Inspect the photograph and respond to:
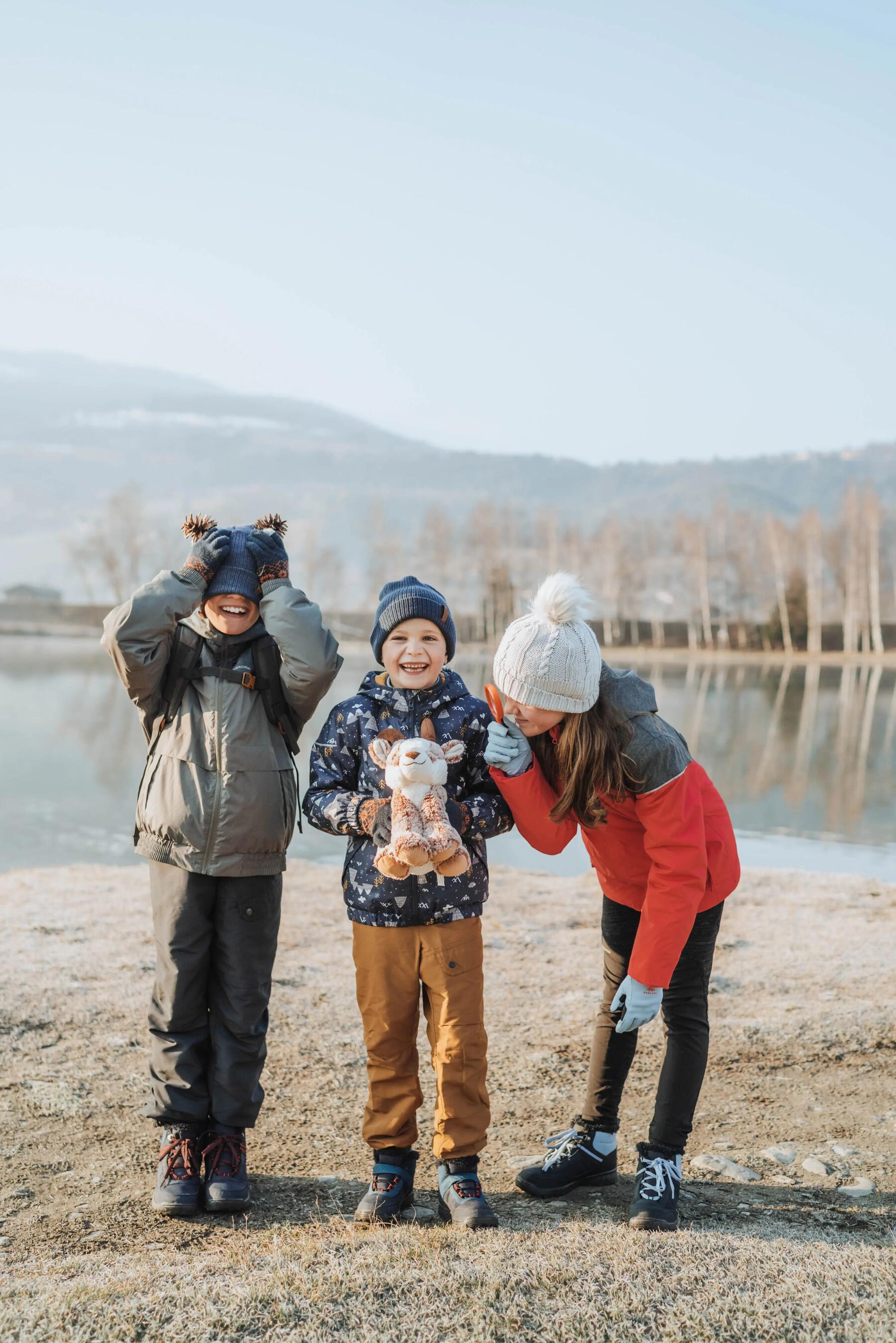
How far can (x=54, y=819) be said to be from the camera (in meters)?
11.2

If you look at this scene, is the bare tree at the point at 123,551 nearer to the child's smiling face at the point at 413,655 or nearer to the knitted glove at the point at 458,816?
the child's smiling face at the point at 413,655

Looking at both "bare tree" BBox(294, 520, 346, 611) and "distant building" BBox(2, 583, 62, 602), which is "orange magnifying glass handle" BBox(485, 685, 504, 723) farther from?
"bare tree" BBox(294, 520, 346, 611)

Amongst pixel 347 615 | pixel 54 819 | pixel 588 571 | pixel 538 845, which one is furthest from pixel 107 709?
pixel 588 571

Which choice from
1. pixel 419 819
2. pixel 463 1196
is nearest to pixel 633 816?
pixel 419 819

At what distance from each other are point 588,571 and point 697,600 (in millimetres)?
8396

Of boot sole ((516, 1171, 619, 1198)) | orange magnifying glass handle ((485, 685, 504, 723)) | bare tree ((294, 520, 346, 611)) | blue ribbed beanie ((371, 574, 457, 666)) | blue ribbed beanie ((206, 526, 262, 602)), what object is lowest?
boot sole ((516, 1171, 619, 1198))

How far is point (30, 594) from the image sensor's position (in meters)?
71.0

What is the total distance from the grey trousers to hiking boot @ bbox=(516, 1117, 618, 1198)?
908 mm

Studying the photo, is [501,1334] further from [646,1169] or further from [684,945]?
[684,945]

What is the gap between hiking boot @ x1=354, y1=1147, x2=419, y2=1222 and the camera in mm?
2986

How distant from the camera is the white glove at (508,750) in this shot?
2986 mm

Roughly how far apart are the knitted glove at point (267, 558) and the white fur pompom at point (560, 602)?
0.89 metres

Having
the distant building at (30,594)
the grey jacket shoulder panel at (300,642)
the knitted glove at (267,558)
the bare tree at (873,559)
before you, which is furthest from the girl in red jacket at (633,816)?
the distant building at (30,594)

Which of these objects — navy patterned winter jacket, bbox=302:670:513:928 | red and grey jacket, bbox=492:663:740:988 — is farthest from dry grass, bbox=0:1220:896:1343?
navy patterned winter jacket, bbox=302:670:513:928
